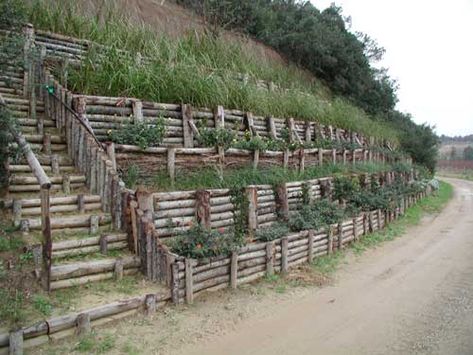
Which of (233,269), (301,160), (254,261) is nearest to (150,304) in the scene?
(233,269)

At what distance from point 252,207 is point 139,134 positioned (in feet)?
8.55

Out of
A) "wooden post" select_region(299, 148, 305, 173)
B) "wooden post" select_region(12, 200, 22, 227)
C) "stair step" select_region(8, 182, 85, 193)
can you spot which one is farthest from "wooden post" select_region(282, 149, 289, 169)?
"wooden post" select_region(12, 200, 22, 227)

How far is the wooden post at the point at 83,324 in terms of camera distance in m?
5.16

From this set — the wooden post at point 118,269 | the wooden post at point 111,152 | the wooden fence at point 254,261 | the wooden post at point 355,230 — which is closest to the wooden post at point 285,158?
the wooden fence at point 254,261

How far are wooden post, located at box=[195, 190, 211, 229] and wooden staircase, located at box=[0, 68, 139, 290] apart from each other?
144cm

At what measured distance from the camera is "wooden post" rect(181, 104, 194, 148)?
9.45 m

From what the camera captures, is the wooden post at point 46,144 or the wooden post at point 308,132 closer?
the wooden post at point 46,144

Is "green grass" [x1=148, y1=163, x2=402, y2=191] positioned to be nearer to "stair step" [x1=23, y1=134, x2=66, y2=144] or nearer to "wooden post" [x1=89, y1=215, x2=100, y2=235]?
"wooden post" [x1=89, y1=215, x2=100, y2=235]

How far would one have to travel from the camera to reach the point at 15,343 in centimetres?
458

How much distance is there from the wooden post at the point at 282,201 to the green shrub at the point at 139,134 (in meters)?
2.87

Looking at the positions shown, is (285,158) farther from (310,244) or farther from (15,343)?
(15,343)

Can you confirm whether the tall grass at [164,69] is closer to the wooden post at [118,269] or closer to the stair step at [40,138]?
the stair step at [40,138]

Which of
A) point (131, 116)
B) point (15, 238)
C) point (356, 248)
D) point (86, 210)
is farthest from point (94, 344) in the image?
point (356, 248)

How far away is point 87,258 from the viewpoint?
632 cm
